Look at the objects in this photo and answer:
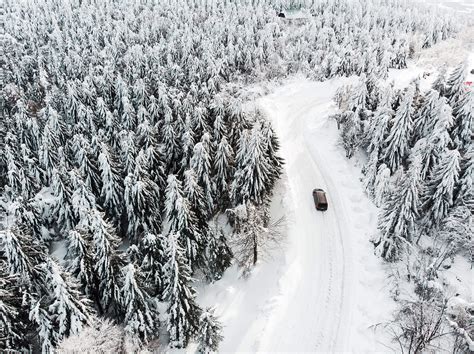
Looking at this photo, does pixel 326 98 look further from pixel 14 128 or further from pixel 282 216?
pixel 14 128

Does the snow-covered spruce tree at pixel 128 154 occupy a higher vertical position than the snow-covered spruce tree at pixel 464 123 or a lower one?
lower

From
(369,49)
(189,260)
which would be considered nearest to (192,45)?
(369,49)

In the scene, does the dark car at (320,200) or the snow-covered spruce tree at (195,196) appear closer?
the snow-covered spruce tree at (195,196)

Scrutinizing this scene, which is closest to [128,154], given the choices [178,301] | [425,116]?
[178,301]

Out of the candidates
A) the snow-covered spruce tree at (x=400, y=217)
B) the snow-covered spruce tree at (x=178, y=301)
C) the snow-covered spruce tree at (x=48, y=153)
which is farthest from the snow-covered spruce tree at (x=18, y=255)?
the snow-covered spruce tree at (x=400, y=217)

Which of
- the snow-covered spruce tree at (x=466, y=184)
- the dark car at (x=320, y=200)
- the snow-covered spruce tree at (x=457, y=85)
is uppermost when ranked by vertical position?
the snow-covered spruce tree at (x=457, y=85)

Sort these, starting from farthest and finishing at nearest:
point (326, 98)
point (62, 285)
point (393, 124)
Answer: point (326, 98) → point (393, 124) → point (62, 285)

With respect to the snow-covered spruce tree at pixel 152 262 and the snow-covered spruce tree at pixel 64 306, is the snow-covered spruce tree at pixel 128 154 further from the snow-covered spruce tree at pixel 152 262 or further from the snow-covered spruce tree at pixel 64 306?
the snow-covered spruce tree at pixel 64 306
